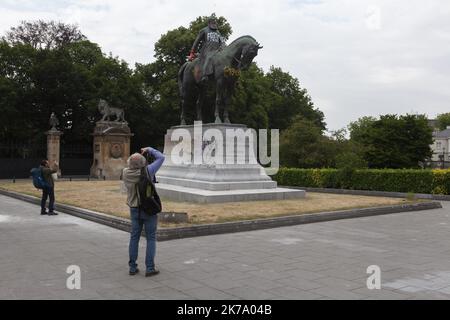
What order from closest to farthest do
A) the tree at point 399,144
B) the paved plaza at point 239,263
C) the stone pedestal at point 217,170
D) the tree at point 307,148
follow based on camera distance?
1. the paved plaza at point 239,263
2. the stone pedestal at point 217,170
3. the tree at point 307,148
4. the tree at point 399,144

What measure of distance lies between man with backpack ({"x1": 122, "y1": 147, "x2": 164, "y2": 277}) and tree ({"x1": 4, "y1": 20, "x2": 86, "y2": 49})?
36760mm

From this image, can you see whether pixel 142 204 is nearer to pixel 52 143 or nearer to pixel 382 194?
pixel 382 194

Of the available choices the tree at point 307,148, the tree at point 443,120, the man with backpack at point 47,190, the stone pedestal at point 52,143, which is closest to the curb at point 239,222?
the man with backpack at point 47,190

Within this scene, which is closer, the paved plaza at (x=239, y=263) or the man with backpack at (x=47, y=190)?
the paved plaza at (x=239, y=263)

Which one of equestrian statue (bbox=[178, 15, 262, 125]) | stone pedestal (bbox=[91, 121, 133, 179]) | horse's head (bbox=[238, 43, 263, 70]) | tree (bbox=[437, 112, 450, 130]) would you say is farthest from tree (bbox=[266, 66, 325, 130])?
tree (bbox=[437, 112, 450, 130])

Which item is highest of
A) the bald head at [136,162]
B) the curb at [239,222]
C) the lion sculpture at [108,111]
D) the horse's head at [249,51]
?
the horse's head at [249,51]

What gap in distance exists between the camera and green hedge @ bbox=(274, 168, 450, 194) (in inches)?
783

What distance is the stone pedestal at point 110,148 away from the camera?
33728mm

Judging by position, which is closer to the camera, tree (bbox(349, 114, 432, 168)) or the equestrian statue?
the equestrian statue

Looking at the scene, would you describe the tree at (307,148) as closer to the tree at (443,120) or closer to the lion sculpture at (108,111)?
the lion sculpture at (108,111)

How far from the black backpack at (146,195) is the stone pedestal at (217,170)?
851cm

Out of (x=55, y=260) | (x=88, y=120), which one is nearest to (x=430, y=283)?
(x=55, y=260)

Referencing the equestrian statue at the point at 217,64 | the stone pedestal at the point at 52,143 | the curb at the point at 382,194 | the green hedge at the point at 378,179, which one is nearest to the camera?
the equestrian statue at the point at 217,64

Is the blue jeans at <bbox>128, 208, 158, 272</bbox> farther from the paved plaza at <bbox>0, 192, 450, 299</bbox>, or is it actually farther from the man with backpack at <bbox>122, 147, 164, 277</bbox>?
the paved plaza at <bbox>0, 192, 450, 299</bbox>
